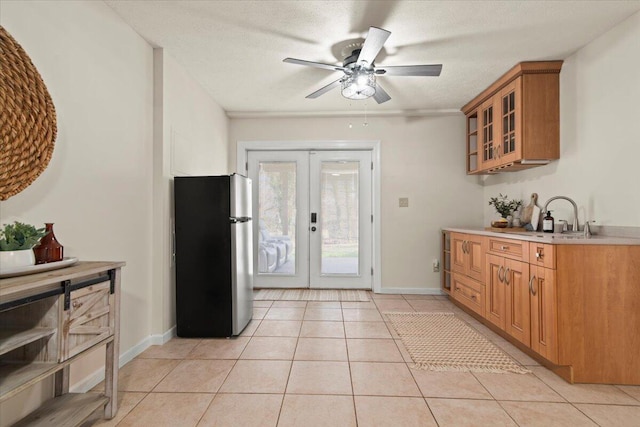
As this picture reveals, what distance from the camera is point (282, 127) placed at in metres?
4.42

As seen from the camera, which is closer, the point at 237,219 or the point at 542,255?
the point at 542,255

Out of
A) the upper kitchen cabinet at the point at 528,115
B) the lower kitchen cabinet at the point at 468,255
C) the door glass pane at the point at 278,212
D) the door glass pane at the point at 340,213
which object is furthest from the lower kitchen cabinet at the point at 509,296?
the door glass pane at the point at 278,212

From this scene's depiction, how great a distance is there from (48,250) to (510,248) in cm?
301

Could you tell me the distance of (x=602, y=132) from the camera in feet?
8.00

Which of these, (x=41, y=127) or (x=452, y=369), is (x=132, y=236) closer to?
(x=41, y=127)

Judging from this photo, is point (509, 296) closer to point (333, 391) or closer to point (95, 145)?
point (333, 391)

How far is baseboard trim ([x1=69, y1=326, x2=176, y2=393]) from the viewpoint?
6.25 feet

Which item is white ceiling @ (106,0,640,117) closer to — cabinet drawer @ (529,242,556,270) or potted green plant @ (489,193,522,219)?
potted green plant @ (489,193,522,219)

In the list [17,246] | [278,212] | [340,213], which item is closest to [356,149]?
[340,213]

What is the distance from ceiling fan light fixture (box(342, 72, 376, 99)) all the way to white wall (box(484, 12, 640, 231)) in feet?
5.55

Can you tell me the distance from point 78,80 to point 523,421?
3.12 m

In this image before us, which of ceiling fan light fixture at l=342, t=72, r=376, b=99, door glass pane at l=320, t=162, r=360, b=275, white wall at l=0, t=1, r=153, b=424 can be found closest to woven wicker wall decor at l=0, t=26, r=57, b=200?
white wall at l=0, t=1, r=153, b=424

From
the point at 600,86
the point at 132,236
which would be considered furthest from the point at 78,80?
the point at 600,86

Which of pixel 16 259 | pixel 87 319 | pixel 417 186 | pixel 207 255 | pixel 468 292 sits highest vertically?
pixel 417 186
